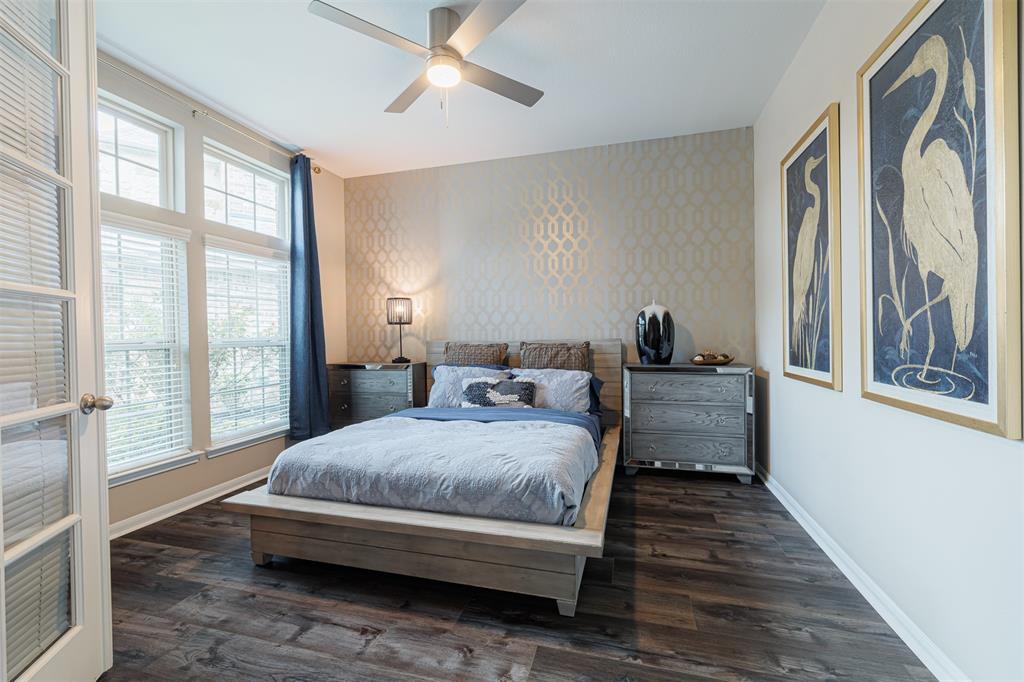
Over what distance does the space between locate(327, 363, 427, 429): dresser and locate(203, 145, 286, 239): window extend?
137 cm

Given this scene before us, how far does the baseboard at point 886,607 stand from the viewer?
143 cm

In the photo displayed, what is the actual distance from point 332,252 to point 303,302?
2.76 feet

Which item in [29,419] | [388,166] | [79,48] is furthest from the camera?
[388,166]

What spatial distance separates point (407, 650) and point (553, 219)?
11.1ft

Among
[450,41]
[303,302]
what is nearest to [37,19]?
[450,41]

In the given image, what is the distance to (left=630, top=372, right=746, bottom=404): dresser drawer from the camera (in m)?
3.34

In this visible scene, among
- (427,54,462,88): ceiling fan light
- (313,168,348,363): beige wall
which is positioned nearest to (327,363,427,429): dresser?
(313,168,348,363): beige wall

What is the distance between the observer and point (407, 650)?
1605 millimetres

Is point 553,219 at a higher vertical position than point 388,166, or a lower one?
lower

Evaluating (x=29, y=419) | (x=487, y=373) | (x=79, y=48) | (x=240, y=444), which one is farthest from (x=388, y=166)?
(x=29, y=419)

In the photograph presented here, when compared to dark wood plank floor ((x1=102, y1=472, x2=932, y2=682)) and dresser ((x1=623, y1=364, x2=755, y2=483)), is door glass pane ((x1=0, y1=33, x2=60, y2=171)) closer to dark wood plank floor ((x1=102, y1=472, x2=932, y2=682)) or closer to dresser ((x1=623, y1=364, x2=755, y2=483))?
dark wood plank floor ((x1=102, y1=472, x2=932, y2=682))

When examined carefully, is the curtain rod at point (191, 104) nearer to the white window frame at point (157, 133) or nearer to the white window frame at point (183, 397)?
the white window frame at point (157, 133)

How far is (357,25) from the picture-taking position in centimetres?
205

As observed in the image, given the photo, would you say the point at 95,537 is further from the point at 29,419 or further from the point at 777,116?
the point at 777,116
